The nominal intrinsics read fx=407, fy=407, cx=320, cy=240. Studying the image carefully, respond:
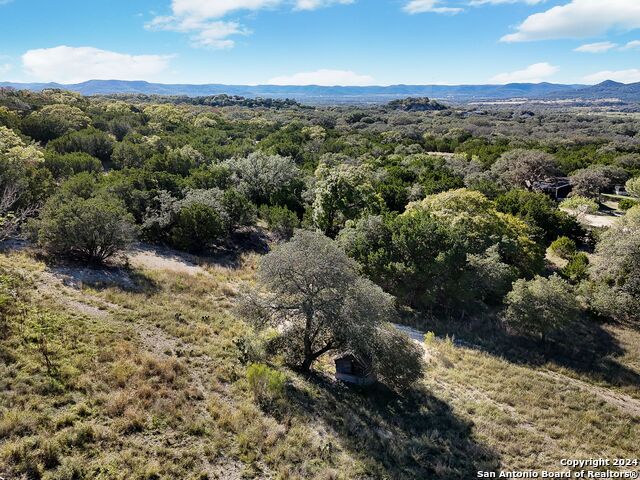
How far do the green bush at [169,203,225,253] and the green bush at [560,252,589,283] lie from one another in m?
24.2

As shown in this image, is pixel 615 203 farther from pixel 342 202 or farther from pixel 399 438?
pixel 399 438

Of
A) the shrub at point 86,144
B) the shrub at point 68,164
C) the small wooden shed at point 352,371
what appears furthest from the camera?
the shrub at point 86,144

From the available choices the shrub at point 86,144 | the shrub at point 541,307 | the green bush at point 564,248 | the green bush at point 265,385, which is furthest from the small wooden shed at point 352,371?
the shrub at point 86,144

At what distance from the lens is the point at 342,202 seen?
99.9 feet

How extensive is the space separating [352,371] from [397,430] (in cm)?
314

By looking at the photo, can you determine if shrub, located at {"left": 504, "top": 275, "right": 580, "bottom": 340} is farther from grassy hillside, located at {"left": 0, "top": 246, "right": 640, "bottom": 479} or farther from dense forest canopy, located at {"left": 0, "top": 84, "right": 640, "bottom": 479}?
grassy hillside, located at {"left": 0, "top": 246, "right": 640, "bottom": 479}

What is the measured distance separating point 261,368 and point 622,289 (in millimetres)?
21144

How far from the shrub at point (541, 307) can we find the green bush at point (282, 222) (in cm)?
1727

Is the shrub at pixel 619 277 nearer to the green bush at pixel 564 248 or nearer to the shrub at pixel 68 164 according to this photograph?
the green bush at pixel 564 248

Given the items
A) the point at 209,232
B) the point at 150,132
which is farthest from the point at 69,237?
the point at 150,132

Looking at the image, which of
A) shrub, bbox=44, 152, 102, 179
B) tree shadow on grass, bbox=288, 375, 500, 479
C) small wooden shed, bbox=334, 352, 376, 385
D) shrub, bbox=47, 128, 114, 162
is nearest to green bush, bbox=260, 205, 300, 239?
shrub, bbox=44, 152, 102, 179

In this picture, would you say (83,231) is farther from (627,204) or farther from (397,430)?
(627,204)

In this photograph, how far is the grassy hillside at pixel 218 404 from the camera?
9438mm

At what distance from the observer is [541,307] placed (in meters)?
20.1
